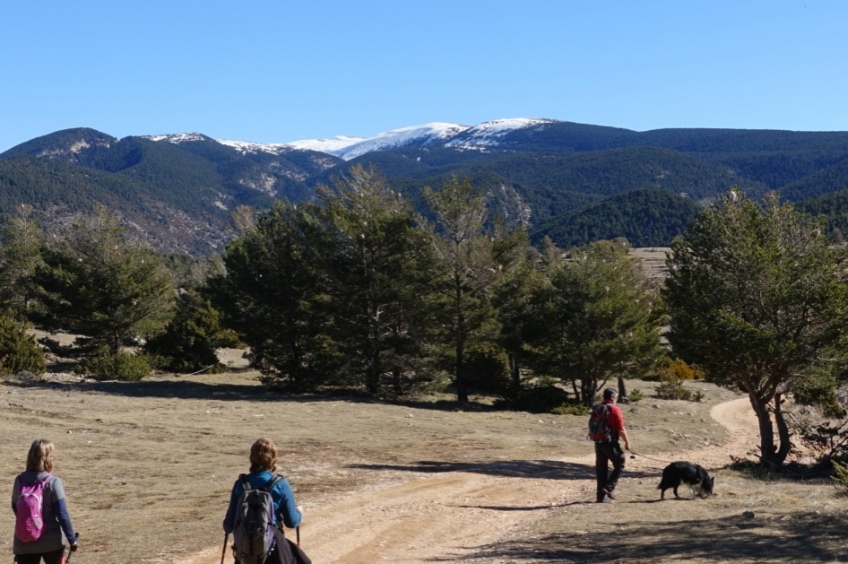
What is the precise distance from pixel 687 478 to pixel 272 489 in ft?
27.0

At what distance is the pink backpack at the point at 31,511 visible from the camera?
7.00 m

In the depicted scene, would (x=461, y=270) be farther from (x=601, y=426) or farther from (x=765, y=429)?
(x=601, y=426)

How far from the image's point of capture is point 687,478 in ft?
42.5

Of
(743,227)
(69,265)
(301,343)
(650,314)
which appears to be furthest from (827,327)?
(69,265)

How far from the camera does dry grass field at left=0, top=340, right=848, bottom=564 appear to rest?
10.0 metres

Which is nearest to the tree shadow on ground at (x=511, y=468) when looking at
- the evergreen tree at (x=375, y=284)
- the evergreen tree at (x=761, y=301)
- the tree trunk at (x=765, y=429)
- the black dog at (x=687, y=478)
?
the evergreen tree at (x=761, y=301)

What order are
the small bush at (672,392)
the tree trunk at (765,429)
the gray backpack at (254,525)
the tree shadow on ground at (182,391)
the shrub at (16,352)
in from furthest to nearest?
the small bush at (672,392)
the shrub at (16,352)
the tree shadow on ground at (182,391)
the tree trunk at (765,429)
the gray backpack at (254,525)

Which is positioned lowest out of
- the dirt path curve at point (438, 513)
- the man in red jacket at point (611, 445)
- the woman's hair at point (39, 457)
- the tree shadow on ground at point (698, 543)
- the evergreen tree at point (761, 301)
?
the dirt path curve at point (438, 513)

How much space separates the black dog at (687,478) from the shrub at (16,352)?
93.0 ft

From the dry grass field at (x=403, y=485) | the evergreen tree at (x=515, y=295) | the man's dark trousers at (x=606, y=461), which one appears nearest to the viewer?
the dry grass field at (x=403, y=485)

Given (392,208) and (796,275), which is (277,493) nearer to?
(796,275)

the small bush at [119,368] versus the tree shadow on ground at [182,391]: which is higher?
the small bush at [119,368]

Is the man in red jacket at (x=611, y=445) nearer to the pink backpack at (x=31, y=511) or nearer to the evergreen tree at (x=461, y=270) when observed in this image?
the pink backpack at (x=31, y=511)

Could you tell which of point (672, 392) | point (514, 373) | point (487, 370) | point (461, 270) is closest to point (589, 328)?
point (487, 370)
